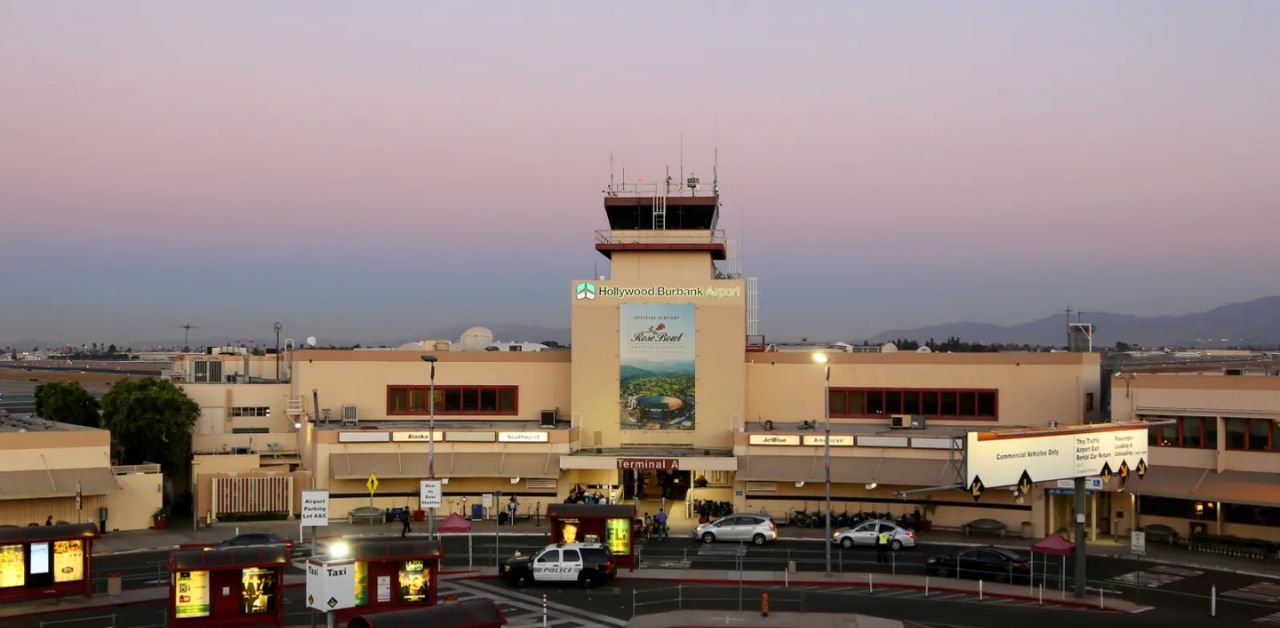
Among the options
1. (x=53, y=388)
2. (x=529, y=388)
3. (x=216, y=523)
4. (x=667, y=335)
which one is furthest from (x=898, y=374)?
(x=53, y=388)

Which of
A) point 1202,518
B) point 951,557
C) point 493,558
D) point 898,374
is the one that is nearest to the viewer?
point 951,557

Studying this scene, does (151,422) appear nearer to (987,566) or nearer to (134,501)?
(134,501)

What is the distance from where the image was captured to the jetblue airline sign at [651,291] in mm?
63531

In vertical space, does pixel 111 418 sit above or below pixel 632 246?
below

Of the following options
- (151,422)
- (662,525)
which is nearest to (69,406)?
(151,422)

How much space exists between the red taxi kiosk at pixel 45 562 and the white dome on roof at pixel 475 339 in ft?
122

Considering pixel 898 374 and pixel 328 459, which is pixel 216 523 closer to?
pixel 328 459

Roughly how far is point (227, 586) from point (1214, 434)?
42847 millimetres

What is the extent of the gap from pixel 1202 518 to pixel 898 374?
56.3ft

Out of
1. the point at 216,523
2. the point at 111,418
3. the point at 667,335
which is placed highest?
the point at 667,335

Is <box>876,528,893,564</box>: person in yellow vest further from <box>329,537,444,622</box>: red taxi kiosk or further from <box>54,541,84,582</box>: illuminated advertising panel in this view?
<box>54,541,84,582</box>: illuminated advertising panel

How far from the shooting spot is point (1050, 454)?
38.0 meters

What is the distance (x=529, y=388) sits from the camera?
67.1 m

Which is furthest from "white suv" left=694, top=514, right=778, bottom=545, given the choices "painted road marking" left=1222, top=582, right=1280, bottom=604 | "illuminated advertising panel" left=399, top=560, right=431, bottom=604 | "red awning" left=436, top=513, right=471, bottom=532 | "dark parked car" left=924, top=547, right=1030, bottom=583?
"painted road marking" left=1222, top=582, right=1280, bottom=604
